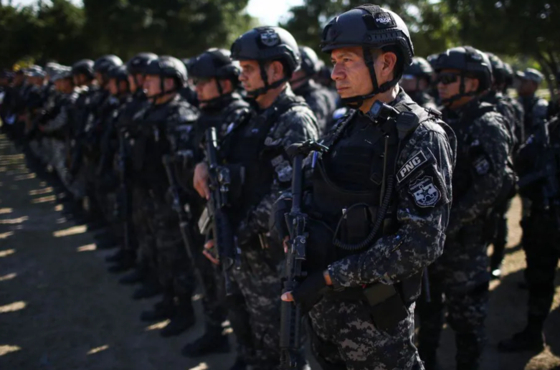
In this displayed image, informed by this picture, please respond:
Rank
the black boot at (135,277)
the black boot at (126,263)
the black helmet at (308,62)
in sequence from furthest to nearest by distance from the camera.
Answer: the black boot at (126,263) → the black boot at (135,277) → the black helmet at (308,62)

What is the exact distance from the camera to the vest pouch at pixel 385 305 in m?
2.37

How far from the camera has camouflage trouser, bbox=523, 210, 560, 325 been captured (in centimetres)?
459

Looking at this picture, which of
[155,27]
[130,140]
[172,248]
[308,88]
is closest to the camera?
[172,248]

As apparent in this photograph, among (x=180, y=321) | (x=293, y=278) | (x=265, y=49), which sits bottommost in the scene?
(x=180, y=321)

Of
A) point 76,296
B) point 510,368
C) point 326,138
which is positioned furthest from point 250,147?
point 76,296

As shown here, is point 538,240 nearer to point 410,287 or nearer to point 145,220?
point 410,287

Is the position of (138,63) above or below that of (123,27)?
below

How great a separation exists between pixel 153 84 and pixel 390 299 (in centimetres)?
372

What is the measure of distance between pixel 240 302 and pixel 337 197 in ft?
6.01

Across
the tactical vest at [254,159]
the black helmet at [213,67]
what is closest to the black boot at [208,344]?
the tactical vest at [254,159]

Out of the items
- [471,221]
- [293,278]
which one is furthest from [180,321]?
[293,278]

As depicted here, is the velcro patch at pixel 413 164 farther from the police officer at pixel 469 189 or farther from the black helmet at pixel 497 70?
the black helmet at pixel 497 70

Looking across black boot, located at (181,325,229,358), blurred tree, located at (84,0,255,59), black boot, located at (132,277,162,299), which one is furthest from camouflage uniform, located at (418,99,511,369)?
blurred tree, located at (84,0,255,59)

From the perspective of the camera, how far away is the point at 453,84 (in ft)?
13.3
